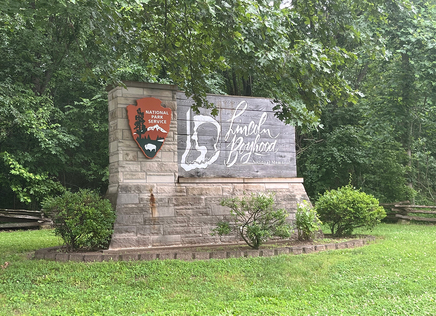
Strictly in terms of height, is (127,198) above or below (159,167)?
below

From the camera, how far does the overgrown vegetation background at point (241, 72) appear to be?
6371 mm

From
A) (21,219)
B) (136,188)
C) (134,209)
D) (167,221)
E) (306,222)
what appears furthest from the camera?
(21,219)

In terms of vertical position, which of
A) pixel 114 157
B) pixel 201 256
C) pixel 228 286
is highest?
pixel 114 157

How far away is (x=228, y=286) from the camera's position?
5.54 metres

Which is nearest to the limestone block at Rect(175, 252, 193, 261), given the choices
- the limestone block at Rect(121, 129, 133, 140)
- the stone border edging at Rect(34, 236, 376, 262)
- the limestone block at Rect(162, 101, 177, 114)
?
the stone border edging at Rect(34, 236, 376, 262)

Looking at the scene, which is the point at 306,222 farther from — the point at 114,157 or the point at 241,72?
the point at 114,157

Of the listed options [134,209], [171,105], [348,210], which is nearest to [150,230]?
[134,209]

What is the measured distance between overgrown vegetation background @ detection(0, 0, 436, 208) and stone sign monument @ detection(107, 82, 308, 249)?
0.67m

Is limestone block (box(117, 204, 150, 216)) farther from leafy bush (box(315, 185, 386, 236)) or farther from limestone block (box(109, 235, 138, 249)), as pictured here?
leafy bush (box(315, 185, 386, 236))

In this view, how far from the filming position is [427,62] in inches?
511

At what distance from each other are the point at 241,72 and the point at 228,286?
3.45 m

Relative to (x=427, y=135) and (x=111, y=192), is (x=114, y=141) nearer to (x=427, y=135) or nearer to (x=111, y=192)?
(x=111, y=192)

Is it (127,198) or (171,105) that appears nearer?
(127,198)

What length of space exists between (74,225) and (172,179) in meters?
2.25
